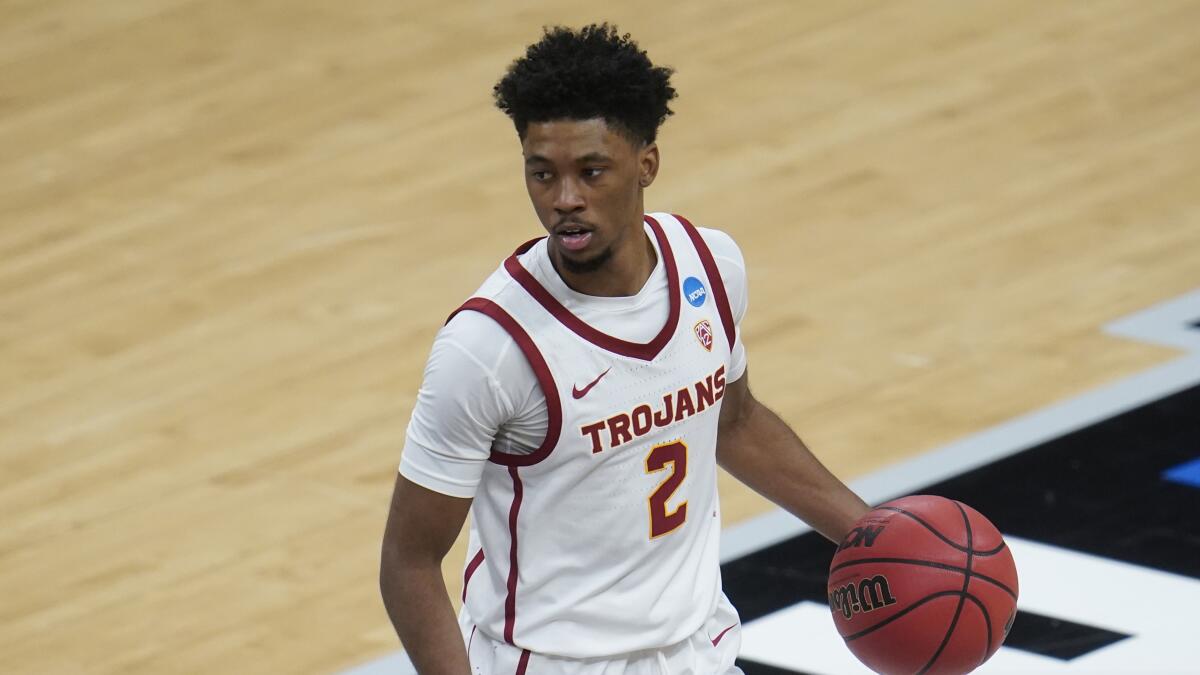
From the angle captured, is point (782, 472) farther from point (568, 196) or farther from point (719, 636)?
point (568, 196)

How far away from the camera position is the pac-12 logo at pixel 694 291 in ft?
13.2

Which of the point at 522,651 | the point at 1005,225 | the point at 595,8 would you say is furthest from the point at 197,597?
the point at 595,8

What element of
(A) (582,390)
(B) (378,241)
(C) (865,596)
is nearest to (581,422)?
(A) (582,390)

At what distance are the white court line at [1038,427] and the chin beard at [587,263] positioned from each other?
8.04 feet

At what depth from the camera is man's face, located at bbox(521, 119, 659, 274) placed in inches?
143

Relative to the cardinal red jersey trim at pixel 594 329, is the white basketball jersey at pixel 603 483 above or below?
below

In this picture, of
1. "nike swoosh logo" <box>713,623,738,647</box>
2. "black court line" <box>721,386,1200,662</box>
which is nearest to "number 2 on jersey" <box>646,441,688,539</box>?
"nike swoosh logo" <box>713,623,738,647</box>

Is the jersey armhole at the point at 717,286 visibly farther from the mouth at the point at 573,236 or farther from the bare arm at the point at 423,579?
the bare arm at the point at 423,579

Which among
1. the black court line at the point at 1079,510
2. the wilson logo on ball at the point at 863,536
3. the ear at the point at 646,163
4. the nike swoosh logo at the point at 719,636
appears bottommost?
the black court line at the point at 1079,510

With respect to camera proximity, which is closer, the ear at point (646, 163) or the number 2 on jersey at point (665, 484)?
the ear at point (646, 163)

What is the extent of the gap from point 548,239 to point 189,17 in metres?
7.88

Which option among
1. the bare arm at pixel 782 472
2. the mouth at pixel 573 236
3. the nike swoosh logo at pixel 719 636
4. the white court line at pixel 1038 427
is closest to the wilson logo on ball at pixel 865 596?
the bare arm at pixel 782 472

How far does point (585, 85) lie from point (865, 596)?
126 centimetres

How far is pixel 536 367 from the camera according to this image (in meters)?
3.74
